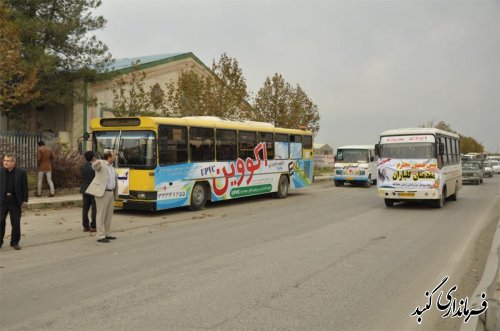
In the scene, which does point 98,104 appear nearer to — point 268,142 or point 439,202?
point 268,142

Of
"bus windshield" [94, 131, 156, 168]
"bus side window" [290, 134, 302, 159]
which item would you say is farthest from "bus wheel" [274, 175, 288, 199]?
"bus windshield" [94, 131, 156, 168]

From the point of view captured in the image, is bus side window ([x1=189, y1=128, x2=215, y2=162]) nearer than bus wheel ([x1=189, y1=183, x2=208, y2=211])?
Yes

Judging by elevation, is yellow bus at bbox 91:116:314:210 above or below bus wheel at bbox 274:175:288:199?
above

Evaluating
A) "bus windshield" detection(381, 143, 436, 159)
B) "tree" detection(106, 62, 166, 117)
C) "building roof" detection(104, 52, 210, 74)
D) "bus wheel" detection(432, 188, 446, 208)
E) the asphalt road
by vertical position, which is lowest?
the asphalt road

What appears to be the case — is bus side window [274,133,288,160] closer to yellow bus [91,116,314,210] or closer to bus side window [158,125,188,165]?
yellow bus [91,116,314,210]

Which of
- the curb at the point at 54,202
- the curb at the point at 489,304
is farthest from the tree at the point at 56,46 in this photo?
the curb at the point at 489,304

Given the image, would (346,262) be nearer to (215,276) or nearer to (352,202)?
(215,276)

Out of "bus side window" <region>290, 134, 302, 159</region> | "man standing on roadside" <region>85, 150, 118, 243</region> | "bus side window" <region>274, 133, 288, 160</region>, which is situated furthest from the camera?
"bus side window" <region>290, 134, 302, 159</region>

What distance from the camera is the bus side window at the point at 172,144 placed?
45.8 ft

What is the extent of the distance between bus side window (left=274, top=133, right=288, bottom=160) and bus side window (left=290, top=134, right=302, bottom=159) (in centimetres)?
49

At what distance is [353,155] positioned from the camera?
94.8 ft

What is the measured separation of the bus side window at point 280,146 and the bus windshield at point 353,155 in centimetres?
903

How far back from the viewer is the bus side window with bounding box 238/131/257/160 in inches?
703

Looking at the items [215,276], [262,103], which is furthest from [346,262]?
[262,103]
